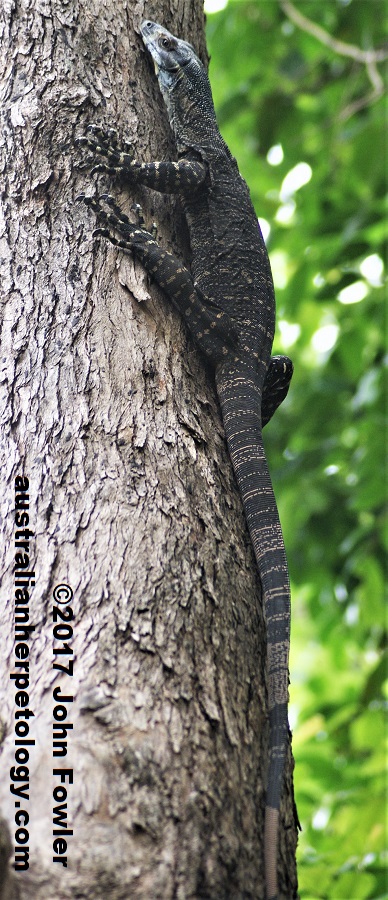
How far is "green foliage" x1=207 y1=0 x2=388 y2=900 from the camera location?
4.70 m

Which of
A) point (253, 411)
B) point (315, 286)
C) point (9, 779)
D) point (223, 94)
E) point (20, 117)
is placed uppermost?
point (223, 94)

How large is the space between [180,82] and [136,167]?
0.96 meters

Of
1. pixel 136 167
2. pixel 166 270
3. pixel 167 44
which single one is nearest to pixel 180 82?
pixel 167 44

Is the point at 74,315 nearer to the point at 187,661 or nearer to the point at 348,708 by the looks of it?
the point at 187,661

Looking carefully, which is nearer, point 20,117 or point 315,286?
point 20,117

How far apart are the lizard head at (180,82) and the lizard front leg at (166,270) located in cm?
81

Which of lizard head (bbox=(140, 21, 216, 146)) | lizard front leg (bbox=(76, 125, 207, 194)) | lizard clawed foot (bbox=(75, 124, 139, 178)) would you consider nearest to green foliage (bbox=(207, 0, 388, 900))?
lizard head (bbox=(140, 21, 216, 146))

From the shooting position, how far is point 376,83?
518 centimetres

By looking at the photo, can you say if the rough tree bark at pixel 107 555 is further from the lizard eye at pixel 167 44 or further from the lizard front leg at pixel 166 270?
the lizard eye at pixel 167 44

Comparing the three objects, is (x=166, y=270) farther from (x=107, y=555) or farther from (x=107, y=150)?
(x=107, y=555)

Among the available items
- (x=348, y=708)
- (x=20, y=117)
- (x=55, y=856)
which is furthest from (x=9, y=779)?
(x=348, y=708)

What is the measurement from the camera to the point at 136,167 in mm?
2936

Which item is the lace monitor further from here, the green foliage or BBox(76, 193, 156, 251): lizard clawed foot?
the green foliage

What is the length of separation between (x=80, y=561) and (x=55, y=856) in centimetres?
69
